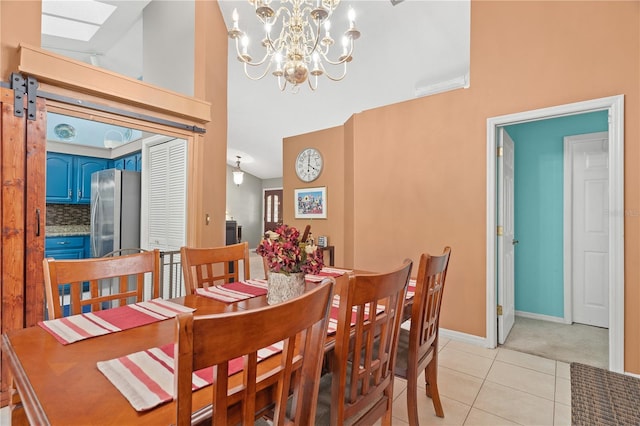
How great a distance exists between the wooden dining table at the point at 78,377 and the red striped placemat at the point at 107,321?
3cm

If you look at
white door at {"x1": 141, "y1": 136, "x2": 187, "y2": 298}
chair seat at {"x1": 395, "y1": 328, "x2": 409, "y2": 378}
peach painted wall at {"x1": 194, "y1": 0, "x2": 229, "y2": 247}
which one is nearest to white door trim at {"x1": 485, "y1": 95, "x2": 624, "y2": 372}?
chair seat at {"x1": 395, "y1": 328, "x2": 409, "y2": 378}

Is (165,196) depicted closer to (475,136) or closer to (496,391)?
(475,136)

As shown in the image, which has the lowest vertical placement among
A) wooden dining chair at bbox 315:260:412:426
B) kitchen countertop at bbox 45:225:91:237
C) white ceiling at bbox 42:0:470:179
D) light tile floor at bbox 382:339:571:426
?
light tile floor at bbox 382:339:571:426

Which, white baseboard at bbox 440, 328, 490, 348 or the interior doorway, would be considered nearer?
white baseboard at bbox 440, 328, 490, 348

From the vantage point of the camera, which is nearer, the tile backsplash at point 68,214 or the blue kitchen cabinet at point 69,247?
the blue kitchen cabinet at point 69,247

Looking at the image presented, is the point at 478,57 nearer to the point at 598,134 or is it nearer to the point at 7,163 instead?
the point at 598,134

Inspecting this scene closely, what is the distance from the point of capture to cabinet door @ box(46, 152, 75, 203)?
419cm

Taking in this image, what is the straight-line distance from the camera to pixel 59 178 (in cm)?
428

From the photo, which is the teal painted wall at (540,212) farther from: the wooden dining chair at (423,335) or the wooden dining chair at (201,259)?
the wooden dining chair at (201,259)

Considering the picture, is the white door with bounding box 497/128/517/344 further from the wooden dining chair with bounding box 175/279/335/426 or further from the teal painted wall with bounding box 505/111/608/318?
the wooden dining chair with bounding box 175/279/335/426

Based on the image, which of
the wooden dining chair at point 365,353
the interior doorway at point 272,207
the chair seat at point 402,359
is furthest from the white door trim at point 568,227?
the interior doorway at point 272,207

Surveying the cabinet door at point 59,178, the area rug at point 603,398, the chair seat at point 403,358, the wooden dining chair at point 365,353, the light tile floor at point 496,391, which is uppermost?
the cabinet door at point 59,178

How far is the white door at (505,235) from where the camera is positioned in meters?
2.83

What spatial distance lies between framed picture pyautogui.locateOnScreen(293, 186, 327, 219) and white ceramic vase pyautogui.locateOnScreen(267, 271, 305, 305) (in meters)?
3.24
